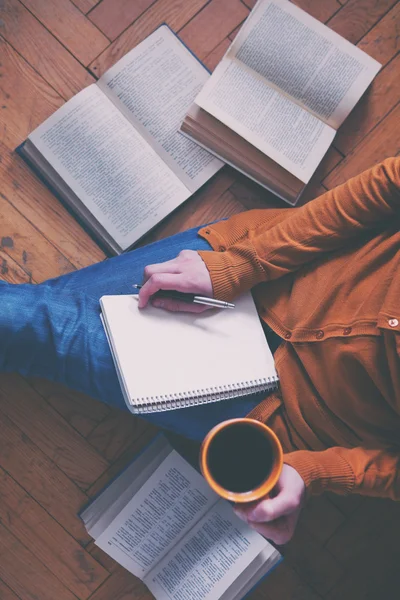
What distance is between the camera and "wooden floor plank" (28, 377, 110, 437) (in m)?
1.21

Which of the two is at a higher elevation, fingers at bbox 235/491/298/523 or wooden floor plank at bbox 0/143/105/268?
wooden floor plank at bbox 0/143/105/268

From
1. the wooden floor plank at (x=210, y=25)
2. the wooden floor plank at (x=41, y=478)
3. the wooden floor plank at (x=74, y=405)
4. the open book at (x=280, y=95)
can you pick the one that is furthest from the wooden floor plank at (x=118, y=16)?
the wooden floor plank at (x=41, y=478)

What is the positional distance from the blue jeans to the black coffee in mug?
0.80 feet

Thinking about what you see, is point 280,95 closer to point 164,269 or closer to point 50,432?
point 164,269

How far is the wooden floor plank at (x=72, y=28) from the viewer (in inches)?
47.4

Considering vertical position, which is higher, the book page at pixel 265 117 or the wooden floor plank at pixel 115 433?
the book page at pixel 265 117

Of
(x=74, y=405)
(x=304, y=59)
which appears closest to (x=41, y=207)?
(x=74, y=405)

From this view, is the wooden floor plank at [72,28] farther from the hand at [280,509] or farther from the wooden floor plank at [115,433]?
the hand at [280,509]

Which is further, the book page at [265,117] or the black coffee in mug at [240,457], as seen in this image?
Answer: the book page at [265,117]

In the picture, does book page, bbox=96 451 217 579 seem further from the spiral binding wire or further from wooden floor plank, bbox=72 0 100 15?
wooden floor plank, bbox=72 0 100 15

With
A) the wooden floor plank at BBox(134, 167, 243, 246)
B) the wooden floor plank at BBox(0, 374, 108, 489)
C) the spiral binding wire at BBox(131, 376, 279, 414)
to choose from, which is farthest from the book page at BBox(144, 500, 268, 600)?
the wooden floor plank at BBox(134, 167, 243, 246)

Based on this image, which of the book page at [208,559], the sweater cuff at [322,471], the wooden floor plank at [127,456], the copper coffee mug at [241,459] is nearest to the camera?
the copper coffee mug at [241,459]

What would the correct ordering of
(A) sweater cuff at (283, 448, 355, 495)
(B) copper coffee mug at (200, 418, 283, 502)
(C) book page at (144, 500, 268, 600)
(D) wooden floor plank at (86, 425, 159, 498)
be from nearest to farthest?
(B) copper coffee mug at (200, 418, 283, 502)
(A) sweater cuff at (283, 448, 355, 495)
(C) book page at (144, 500, 268, 600)
(D) wooden floor plank at (86, 425, 159, 498)

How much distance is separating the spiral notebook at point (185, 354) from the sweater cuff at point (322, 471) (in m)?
0.14
